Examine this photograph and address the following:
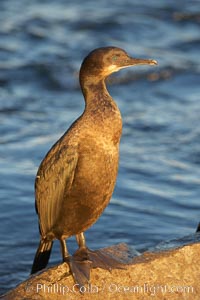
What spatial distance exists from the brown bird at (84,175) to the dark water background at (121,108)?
1627mm

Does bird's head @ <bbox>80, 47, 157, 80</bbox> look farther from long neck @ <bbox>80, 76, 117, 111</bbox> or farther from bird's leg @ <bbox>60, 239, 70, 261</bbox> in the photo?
bird's leg @ <bbox>60, 239, 70, 261</bbox>

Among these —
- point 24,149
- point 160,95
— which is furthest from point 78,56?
point 24,149

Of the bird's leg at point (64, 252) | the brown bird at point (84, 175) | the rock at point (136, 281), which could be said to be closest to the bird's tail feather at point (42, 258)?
the brown bird at point (84, 175)

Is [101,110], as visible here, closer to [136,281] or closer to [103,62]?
[103,62]

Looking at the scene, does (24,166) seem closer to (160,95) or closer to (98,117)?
(160,95)

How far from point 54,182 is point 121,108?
256 inches

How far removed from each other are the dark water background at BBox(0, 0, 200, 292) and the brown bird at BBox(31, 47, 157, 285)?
1.63m

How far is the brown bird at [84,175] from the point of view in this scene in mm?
6586

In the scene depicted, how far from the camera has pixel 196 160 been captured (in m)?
11.5

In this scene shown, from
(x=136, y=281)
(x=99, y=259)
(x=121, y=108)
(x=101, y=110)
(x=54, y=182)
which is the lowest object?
(x=136, y=281)

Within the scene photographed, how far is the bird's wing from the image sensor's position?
6625mm

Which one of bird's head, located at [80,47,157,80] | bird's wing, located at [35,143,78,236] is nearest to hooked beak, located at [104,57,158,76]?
bird's head, located at [80,47,157,80]

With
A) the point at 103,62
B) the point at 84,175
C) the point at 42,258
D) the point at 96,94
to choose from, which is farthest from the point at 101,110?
the point at 42,258

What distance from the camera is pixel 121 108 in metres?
13.2
